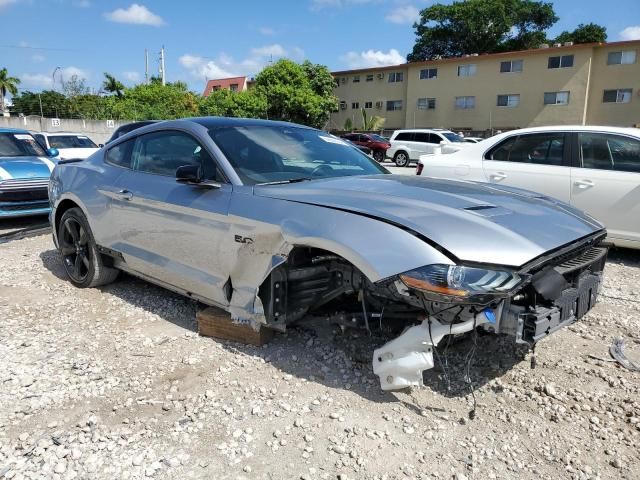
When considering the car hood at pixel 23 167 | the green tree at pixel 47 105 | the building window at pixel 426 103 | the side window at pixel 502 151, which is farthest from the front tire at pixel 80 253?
the green tree at pixel 47 105

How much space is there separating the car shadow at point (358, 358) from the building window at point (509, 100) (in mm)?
34741

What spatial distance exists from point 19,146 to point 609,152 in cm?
910

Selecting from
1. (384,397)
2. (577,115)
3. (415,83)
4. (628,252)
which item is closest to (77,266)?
(384,397)

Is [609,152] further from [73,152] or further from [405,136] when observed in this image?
[405,136]

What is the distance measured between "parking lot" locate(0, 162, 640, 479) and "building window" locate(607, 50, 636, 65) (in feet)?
107

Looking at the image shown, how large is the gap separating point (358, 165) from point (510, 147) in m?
3.14

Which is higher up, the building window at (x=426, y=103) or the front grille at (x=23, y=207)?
the building window at (x=426, y=103)

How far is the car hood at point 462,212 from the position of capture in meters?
2.38

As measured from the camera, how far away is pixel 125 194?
13.0ft

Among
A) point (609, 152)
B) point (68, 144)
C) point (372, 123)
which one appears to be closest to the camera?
point (609, 152)

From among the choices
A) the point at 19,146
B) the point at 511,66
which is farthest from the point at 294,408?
the point at 511,66

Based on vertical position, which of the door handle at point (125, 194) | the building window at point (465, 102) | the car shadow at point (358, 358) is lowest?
the car shadow at point (358, 358)

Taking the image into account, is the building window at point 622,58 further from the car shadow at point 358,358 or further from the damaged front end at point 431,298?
the car shadow at point 358,358

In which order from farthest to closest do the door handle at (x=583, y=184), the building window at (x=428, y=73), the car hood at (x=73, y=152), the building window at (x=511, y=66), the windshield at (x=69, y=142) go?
the building window at (x=428, y=73) → the building window at (x=511, y=66) → the windshield at (x=69, y=142) → the car hood at (x=73, y=152) → the door handle at (x=583, y=184)
